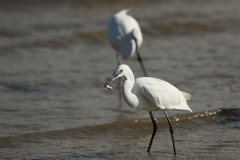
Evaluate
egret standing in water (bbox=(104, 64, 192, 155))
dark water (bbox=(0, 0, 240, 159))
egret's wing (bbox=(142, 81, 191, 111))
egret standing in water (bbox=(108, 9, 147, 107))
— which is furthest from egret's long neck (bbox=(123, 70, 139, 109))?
egret standing in water (bbox=(108, 9, 147, 107))

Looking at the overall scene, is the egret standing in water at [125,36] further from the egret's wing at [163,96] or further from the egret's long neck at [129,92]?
the egret's long neck at [129,92]

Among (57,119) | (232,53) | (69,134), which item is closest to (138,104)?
(69,134)

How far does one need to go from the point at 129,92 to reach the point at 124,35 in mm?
4540

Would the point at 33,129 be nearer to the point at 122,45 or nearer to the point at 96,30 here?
the point at 122,45

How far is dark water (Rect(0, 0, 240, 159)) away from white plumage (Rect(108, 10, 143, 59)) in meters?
0.50

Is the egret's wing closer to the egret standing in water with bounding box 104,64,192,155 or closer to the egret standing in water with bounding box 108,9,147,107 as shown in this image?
the egret standing in water with bounding box 104,64,192,155

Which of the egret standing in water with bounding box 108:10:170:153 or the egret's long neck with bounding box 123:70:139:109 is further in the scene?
the egret standing in water with bounding box 108:10:170:153

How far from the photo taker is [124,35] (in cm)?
1175

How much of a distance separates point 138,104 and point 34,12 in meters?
9.24

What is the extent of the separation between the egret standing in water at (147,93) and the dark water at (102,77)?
56cm

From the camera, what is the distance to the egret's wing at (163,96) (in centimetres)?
743

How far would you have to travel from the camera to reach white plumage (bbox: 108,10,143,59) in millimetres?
11602

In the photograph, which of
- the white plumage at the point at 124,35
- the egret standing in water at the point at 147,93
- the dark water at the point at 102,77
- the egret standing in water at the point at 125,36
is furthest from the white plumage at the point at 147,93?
the white plumage at the point at 124,35

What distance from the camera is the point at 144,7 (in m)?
16.9
